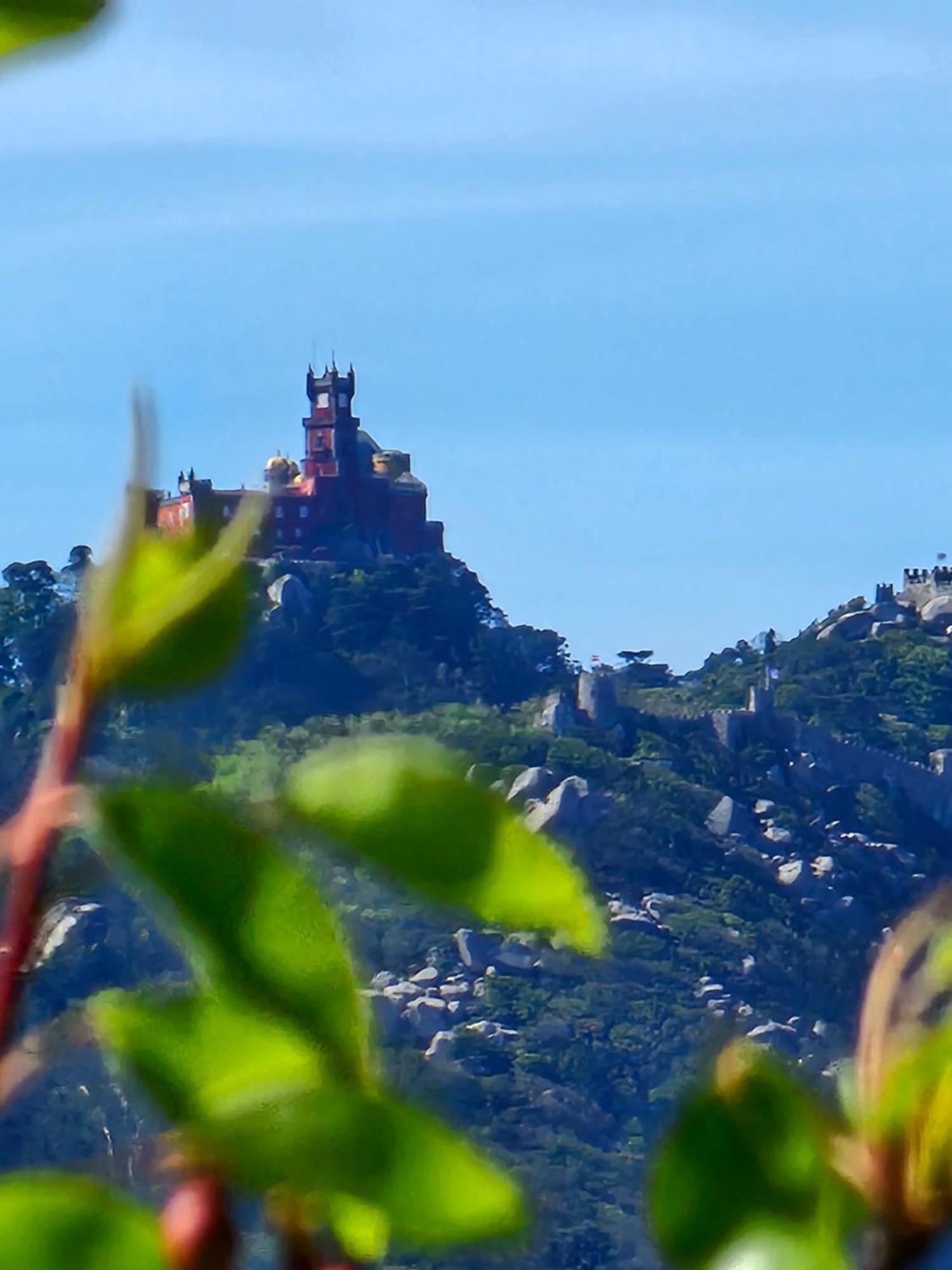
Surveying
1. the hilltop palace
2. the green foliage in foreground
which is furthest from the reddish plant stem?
the hilltop palace

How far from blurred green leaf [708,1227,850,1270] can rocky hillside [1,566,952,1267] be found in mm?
14274

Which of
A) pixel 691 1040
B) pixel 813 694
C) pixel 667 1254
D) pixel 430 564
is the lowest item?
pixel 691 1040

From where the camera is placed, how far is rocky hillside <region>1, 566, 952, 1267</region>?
18.6 meters

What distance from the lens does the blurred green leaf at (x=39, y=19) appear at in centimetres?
21

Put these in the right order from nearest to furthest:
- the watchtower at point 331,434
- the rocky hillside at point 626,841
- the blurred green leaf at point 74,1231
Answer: the blurred green leaf at point 74,1231
the rocky hillside at point 626,841
the watchtower at point 331,434

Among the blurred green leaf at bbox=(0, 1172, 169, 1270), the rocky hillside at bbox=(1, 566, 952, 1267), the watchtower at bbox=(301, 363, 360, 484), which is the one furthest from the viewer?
the watchtower at bbox=(301, 363, 360, 484)

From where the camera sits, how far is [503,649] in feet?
88.0

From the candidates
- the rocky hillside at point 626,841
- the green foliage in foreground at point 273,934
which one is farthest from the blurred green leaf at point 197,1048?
the rocky hillside at point 626,841

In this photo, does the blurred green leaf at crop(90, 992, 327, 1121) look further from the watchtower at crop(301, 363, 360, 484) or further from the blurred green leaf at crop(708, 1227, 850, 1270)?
the watchtower at crop(301, 363, 360, 484)

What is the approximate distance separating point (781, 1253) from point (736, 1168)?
18mm

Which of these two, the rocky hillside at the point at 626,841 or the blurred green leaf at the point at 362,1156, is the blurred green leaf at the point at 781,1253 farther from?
the rocky hillside at the point at 626,841

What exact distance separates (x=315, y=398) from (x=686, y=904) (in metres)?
7.94

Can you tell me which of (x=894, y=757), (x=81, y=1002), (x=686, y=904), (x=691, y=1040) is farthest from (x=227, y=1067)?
(x=894, y=757)

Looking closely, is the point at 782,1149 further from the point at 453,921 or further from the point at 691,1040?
the point at 691,1040
